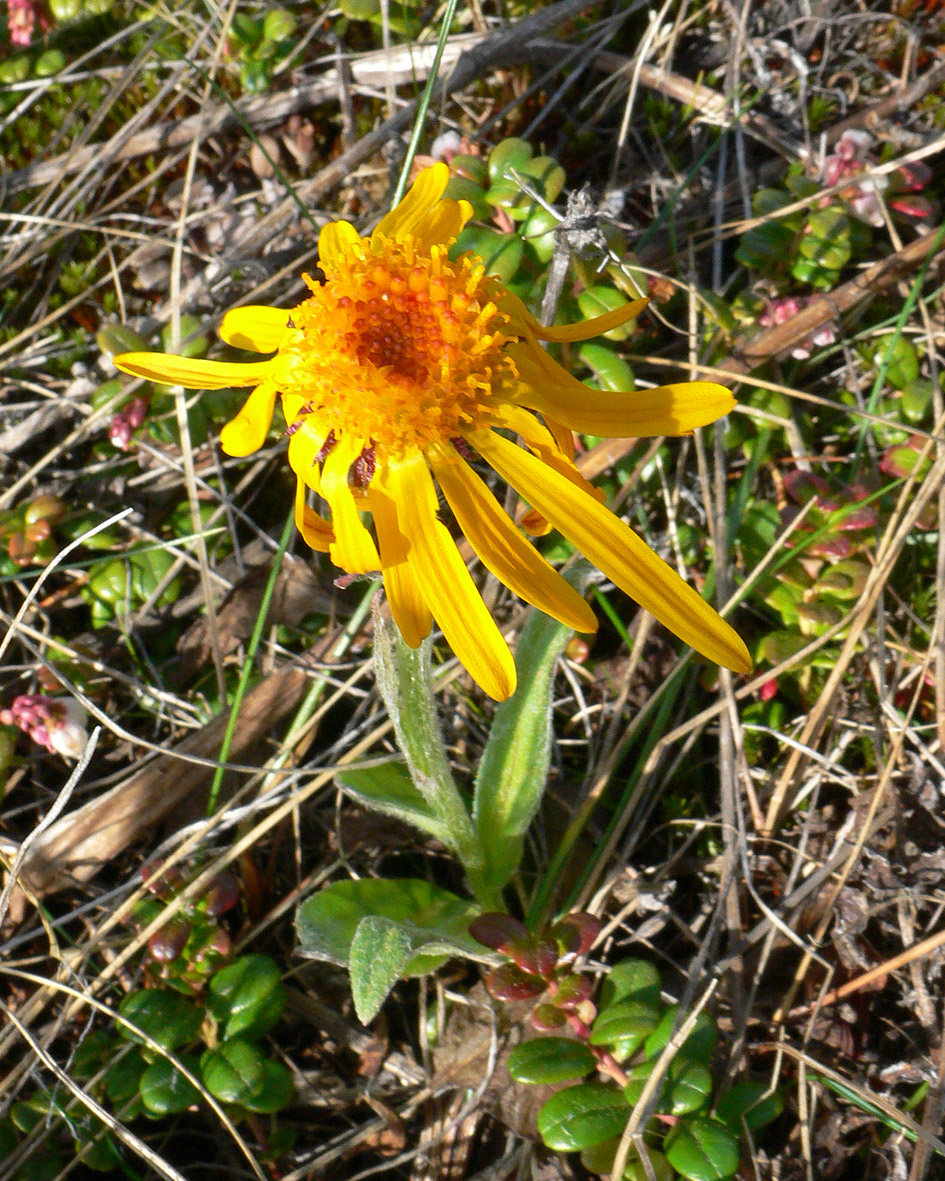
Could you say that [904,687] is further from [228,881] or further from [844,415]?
[228,881]

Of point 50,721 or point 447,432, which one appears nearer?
point 447,432

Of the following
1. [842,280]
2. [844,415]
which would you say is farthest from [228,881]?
[842,280]

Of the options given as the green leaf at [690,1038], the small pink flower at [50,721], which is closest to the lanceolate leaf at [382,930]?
the green leaf at [690,1038]

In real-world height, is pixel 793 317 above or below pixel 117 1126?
above

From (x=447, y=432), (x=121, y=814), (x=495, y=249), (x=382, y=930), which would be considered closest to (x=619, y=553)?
(x=447, y=432)

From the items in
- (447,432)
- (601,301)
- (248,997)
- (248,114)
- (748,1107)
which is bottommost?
(748,1107)

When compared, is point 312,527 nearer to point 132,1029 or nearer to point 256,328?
point 256,328

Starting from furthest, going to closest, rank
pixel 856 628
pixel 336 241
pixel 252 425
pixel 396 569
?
pixel 856 628 < pixel 336 241 < pixel 252 425 < pixel 396 569
